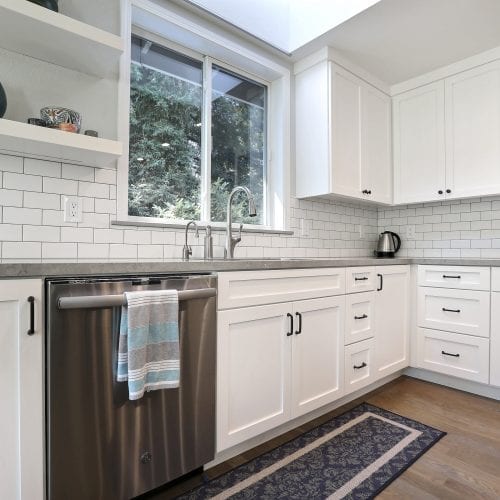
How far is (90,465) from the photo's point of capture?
1.15 m

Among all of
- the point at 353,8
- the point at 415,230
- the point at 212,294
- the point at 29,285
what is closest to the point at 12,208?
the point at 29,285

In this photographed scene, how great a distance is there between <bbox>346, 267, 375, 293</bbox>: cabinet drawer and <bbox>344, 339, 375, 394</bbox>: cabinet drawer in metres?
0.35

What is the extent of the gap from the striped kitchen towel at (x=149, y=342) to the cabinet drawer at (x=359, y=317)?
1.21 m

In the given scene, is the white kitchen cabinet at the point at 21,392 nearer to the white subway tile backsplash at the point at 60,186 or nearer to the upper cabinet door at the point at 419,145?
Result: the white subway tile backsplash at the point at 60,186

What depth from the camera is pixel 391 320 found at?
2514 millimetres

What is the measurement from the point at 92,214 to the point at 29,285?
72 cm

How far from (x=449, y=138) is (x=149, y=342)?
2669 millimetres

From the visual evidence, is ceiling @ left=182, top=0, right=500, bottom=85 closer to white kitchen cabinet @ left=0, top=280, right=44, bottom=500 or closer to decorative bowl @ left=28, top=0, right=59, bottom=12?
→ decorative bowl @ left=28, top=0, right=59, bottom=12

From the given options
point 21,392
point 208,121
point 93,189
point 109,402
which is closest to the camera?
point 21,392

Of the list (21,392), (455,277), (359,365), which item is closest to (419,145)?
(455,277)

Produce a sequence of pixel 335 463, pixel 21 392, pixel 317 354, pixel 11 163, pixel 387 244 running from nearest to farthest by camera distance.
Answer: pixel 21 392 → pixel 11 163 → pixel 335 463 → pixel 317 354 → pixel 387 244

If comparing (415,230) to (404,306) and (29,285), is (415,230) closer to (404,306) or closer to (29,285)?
(404,306)

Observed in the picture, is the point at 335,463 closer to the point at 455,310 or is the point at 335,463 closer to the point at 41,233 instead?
the point at 455,310

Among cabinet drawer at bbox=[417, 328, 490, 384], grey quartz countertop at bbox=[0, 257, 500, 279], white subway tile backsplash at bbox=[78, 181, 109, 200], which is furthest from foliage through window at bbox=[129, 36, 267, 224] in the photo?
cabinet drawer at bbox=[417, 328, 490, 384]
